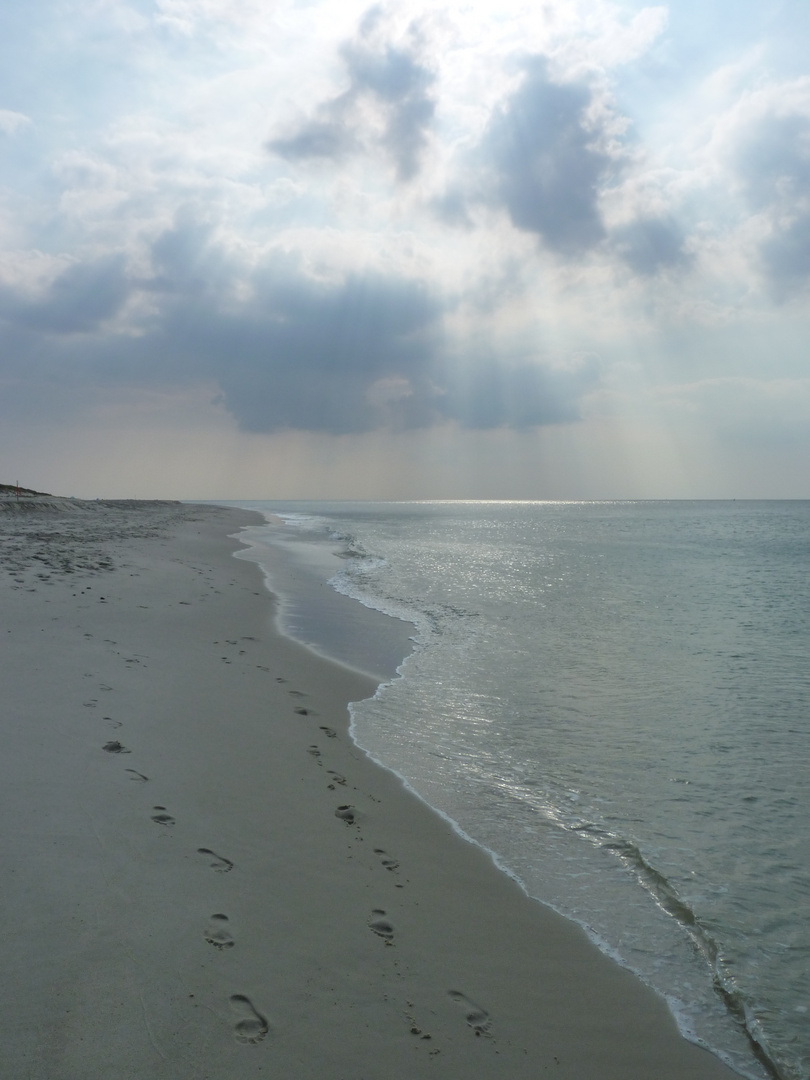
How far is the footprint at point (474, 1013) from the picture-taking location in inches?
150

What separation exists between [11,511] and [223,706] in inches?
1993

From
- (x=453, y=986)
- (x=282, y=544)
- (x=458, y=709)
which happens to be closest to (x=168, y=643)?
(x=458, y=709)

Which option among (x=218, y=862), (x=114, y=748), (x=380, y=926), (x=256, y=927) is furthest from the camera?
(x=114, y=748)

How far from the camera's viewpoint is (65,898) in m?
4.20

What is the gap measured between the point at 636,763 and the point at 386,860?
431cm

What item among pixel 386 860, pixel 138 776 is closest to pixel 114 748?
pixel 138 776

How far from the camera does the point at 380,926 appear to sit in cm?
462

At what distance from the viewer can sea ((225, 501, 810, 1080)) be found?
494 centimetres

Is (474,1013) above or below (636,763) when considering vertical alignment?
above

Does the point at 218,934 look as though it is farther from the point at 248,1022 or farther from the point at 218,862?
the point at 218,862

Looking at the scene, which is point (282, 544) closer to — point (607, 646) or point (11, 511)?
point (11, 511)

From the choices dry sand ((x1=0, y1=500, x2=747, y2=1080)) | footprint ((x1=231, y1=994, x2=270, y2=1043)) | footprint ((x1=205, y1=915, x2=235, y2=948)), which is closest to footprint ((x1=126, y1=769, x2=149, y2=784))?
dry sand ((x1=0, y1=500, x2=747, y2=1080))

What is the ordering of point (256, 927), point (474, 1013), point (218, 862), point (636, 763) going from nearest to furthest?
1. point (474, 1013)
2. point (256, 927)
3. point (218, 862)
4. point (636, 763)

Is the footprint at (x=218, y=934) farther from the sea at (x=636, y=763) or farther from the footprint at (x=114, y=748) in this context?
the footprint at (x=114, y=748)
